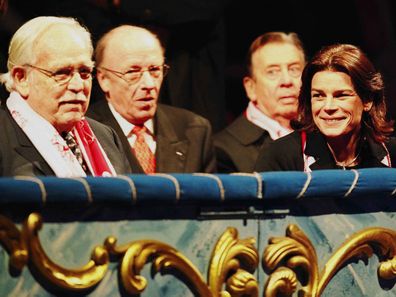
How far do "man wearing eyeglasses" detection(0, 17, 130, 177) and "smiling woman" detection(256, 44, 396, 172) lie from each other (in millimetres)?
590

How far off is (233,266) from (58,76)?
0.86 meters

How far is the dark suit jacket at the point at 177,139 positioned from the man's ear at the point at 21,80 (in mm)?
729

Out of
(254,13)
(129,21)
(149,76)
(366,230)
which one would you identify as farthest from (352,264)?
(254,13)

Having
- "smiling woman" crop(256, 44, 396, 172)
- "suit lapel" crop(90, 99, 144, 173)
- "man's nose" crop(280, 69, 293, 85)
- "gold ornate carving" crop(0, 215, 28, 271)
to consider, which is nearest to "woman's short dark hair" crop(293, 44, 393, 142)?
"smiling woman" crop(256, 44, 396, 172)

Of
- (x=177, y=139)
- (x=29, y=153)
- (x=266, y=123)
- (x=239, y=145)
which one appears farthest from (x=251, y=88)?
(x=29, y=153)

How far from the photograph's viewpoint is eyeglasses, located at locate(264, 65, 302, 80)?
495cm

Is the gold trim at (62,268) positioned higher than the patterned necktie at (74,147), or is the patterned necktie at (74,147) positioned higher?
the patterned necktie at (74,147)

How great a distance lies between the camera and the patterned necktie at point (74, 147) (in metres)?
3.59

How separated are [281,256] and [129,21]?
80.1 inches

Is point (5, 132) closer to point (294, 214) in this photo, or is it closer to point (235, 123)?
point (294, 214)

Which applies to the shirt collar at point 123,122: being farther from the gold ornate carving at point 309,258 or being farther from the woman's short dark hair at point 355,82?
the gold ornate carving at point 309,258

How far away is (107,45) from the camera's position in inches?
174

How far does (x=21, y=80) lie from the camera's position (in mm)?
3537

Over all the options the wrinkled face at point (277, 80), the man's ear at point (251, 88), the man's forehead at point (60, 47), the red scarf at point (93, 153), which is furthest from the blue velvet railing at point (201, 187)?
the man's ear at point (251, 88)
